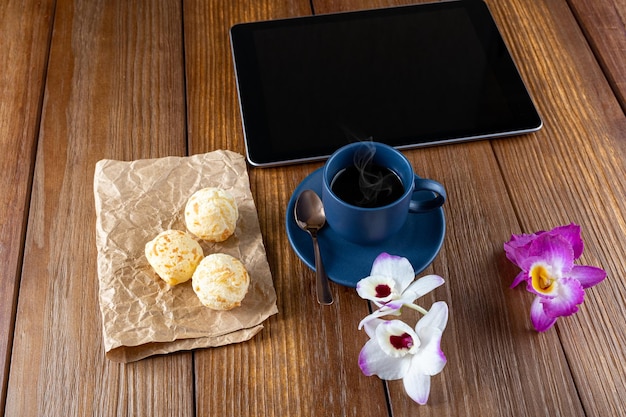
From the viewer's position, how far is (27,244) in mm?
772

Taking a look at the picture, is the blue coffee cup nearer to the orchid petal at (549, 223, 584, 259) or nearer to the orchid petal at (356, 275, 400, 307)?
the orchid petal at (356, 275, 400, 307)

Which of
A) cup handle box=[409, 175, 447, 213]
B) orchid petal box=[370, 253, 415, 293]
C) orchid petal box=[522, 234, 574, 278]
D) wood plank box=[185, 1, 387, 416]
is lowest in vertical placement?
wood plank box=[185, 1, 387, 416]

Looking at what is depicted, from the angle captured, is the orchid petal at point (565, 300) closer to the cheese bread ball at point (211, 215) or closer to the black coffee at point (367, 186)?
the black coffee at point (367, 186)

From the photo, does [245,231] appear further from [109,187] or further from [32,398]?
[32,398]

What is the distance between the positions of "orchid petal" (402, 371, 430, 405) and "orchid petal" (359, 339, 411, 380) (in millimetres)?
11

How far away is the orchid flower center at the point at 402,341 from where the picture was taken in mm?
654

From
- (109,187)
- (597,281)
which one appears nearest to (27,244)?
(109,187)

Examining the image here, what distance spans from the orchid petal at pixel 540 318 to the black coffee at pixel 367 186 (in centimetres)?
21

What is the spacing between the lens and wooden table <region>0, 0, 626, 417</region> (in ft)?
2.20

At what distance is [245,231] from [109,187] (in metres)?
0.20

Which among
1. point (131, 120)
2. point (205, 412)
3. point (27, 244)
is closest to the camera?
Result: point (205, 412)

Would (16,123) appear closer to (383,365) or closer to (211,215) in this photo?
(211,215)

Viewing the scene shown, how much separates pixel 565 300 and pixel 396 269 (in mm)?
195

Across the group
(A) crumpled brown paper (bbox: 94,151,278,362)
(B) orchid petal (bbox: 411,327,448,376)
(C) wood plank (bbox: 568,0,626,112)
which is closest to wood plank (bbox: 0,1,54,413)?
(A) crumpled brown paper (bbox: 94,151,278,362)
